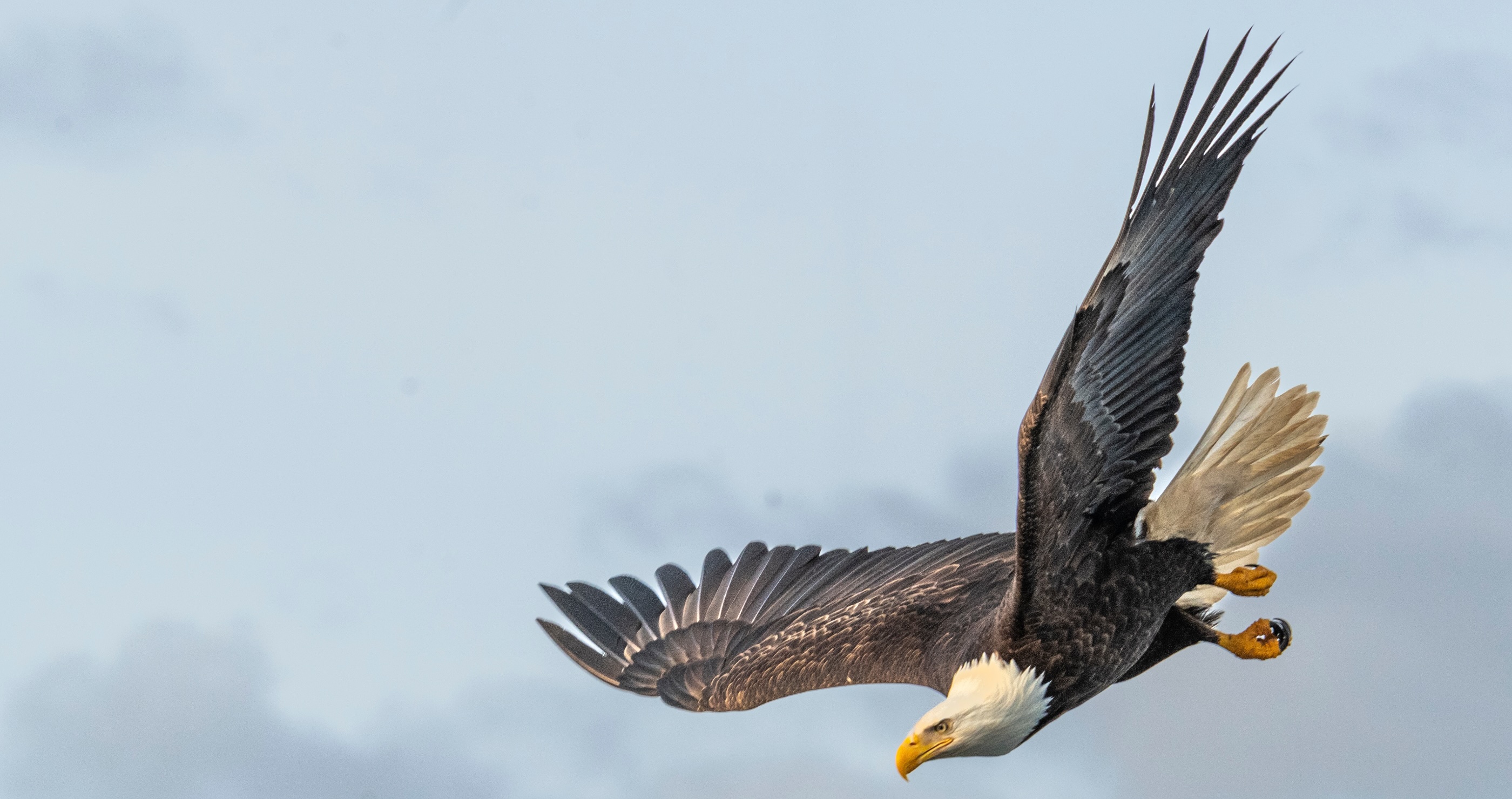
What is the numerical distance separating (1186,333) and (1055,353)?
0.65m

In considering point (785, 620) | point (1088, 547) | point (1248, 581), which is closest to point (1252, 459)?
point (1248, 581)

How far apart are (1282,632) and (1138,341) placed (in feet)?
8.77

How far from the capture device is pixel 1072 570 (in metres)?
7.55

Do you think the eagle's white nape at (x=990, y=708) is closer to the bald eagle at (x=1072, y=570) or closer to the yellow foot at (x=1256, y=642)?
the bald eagle at (x=1072, y=570)

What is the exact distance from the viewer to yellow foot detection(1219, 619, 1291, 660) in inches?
351

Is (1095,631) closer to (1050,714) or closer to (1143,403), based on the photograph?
(1050,714)

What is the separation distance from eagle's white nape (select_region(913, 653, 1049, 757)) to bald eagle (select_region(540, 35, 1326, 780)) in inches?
0.4

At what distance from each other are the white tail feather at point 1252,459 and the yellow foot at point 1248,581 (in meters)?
0.06

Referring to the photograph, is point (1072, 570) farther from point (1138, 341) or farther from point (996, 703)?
point (1138, 341)

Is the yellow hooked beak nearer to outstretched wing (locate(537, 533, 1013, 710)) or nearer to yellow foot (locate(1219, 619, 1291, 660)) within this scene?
outstretched wing (locate(537, 533, 1013, 710))

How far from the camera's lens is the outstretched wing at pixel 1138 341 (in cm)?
696

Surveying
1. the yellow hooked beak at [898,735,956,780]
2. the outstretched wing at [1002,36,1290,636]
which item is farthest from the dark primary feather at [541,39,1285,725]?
the yellow hooked beak at [898,735,956,780]

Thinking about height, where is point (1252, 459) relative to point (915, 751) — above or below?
above

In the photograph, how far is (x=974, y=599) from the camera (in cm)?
888
